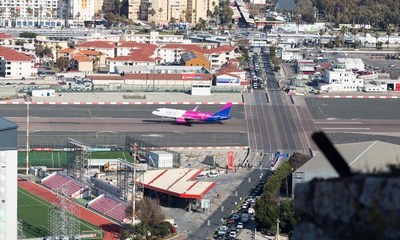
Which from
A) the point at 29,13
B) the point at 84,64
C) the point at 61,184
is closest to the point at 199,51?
the point at 84,64

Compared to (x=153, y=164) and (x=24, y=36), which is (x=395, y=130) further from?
(x=24, y=36)

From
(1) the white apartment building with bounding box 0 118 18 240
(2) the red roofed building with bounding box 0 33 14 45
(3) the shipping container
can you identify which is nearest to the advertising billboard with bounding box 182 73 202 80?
(2) the red roofed building with bounding box 0 33 14 45

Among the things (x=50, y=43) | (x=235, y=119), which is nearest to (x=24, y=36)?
(x=50, y=43)

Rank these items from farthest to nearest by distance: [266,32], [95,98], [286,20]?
[286,20], [266,32], [95,98]

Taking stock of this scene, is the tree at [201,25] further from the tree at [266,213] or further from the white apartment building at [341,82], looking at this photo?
the tree at [266,213]

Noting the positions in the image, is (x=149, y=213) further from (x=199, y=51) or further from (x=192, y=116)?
(x=199, y=51)

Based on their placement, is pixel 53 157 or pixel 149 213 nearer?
pixel 149 213
